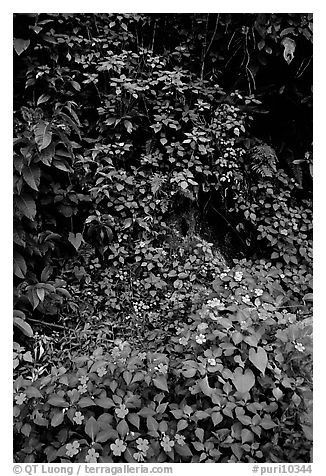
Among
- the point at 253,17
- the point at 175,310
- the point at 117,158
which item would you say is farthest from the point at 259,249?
the point at 253,17

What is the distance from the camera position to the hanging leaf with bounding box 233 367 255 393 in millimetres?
2209

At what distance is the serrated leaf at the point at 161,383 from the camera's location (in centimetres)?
227

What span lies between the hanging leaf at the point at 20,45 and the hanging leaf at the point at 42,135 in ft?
2.15

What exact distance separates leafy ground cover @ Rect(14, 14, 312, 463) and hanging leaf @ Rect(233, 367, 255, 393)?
0.34 meters

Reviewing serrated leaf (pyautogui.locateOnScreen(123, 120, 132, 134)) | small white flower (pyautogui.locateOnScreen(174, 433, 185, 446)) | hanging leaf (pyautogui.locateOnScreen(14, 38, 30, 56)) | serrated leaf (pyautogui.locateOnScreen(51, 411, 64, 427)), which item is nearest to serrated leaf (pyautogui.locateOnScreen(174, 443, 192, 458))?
small white flower (pyautogui.locateOnScreen(174, 433, 185, 446))

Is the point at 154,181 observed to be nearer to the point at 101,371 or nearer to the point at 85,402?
the point at 101,371

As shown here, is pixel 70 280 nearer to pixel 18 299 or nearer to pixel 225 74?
pixel 18 299

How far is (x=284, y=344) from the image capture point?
2381 millimetres

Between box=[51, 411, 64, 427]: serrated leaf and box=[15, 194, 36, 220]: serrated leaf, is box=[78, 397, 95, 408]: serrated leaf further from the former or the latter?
box=[15, 194, 36, 220]: serrated leaf

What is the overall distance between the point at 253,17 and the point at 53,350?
3.05 meters

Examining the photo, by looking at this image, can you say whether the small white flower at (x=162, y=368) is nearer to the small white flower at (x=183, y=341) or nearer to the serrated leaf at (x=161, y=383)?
the serrated leaf at (x=161, y=383)

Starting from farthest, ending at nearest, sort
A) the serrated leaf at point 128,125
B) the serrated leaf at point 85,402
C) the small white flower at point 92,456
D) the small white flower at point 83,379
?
the serrated leaf at point 128,125 < the small white flower at point 83,379 < the serrated leaf at point 85,402 < the small white flower at point 92,456

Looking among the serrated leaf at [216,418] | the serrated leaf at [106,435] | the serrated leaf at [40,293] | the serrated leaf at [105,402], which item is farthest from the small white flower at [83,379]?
the serrated leaf at [40,293]
